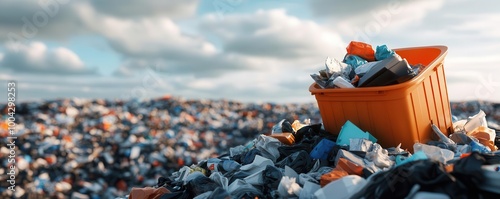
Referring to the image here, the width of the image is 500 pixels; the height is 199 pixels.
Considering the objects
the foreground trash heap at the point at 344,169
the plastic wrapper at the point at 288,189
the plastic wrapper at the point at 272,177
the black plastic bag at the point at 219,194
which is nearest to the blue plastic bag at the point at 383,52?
the foreground trash heap at the point at 344,169

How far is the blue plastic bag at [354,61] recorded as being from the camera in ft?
13.1

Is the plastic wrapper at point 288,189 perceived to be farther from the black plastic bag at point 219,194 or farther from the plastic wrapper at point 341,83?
the plastic wrapper at point 341,83

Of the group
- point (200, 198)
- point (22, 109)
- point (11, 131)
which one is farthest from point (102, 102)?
point (200, 198)

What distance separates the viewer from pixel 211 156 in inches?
330

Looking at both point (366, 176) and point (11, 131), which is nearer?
point (366, 176)

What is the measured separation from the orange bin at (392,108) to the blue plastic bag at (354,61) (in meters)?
0.37

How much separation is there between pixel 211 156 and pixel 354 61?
190 inches

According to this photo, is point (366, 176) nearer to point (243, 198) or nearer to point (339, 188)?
point (339, 188)

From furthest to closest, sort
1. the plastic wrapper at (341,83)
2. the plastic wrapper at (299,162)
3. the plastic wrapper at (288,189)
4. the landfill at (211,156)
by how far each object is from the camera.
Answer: the plastic wrapper at (341,83)
the plastic wrapper at (299,162)
the plastic wrapper at (288,189)
the landfill at (211,156)

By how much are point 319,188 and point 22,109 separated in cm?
899

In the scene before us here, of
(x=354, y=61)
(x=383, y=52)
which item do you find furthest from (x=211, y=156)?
(x=383, y=52)

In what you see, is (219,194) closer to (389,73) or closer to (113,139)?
(389,73)

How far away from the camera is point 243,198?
2.84 m

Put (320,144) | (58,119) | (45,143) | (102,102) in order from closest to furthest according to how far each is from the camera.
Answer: (320,144) < (45,143) < (58,119) < (102,102)
